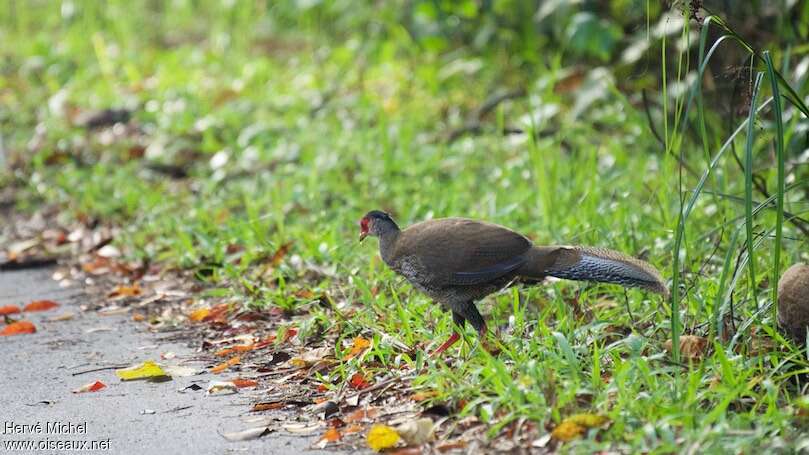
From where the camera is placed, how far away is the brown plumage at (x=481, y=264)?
3.76 metres

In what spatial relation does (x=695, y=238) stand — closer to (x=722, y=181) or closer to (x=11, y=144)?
(x=722, y=181)

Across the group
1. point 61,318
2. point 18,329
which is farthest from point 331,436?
point 61,318

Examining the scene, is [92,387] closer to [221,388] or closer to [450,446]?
[221,388]

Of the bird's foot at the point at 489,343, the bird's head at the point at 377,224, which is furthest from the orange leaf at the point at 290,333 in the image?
the bird's foot at the point at 489,343

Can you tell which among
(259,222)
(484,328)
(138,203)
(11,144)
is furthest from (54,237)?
(484,328)

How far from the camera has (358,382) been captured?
381 cm

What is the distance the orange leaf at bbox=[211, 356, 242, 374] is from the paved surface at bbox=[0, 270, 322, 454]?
61mm

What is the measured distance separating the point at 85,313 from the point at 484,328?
213cm

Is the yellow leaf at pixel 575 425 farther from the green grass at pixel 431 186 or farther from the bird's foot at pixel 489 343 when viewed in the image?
the bird's foot at pixel 489 343

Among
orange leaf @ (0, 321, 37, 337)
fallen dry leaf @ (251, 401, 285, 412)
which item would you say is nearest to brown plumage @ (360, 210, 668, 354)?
fallen dry leaf @ (251, 401, 285, 412)

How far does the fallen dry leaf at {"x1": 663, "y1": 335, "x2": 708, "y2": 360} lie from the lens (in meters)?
3.69

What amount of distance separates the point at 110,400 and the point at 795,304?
92.4 inches

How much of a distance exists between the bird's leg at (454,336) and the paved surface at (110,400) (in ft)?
2.24

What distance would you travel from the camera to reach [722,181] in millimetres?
5773
